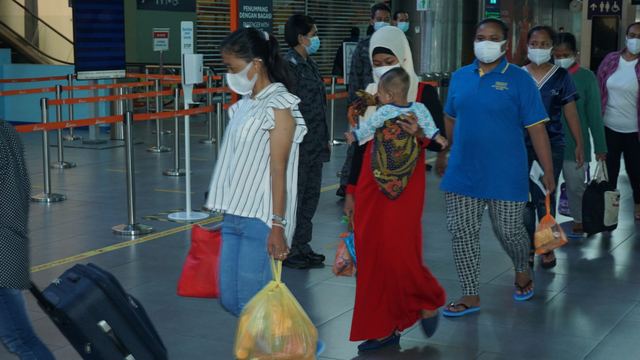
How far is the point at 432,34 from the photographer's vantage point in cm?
2114

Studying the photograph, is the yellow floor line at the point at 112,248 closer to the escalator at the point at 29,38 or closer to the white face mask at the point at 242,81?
the white face mask at the point at 242,81

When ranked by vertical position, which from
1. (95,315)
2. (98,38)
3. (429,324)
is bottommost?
(429,324)

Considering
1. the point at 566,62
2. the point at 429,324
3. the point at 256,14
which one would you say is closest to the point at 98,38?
the point at 256,14

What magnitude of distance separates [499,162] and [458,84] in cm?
59

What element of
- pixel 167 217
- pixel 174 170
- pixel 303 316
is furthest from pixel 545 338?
pixel 174 170

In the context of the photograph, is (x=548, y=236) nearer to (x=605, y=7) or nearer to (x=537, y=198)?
(x=537, y=198)

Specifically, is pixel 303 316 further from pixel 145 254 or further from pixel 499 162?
pixel 145 254

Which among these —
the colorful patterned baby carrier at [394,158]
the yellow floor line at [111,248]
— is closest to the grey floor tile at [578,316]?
the colorful patterned baby carrier at [394,158]

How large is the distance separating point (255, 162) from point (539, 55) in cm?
331

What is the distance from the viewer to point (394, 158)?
164 inches

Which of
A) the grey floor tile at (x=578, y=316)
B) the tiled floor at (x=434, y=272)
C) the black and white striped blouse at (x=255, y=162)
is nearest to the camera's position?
the black and white striped blouse at (x=255, y=162)

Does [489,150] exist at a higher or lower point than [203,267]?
higher

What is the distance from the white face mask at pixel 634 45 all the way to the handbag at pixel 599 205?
131cm

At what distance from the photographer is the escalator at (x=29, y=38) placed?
1786 centimetres
